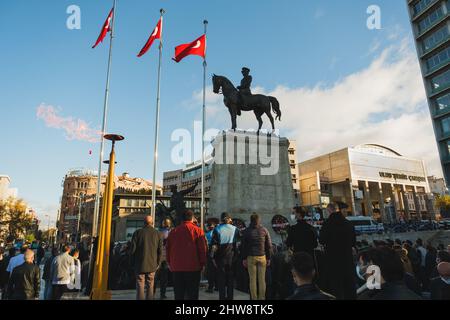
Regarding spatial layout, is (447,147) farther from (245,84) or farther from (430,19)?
(245,84)

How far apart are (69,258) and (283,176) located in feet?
37.1

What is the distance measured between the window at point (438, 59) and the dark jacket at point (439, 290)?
165 ft

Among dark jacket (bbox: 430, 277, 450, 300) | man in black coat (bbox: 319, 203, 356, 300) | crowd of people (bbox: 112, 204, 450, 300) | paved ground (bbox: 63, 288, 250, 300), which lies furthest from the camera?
paved ground (bbox: 63, 288, 250, 300)

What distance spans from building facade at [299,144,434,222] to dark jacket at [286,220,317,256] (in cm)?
7162

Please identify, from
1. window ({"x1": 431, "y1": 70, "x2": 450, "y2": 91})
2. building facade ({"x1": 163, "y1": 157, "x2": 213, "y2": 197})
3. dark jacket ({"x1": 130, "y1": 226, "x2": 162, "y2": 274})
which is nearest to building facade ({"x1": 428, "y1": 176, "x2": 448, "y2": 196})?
window ({"x1": 431, "y1": 70, "x2": 450, "y2": 91})

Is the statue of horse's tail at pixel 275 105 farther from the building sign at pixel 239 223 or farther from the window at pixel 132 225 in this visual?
the window at pixel 132 225

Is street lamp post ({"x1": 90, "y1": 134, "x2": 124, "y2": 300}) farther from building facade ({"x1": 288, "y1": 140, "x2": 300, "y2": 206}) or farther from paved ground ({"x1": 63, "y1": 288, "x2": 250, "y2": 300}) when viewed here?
building facade ({"x1": 288, "y1": 140, "x2": 300, "y2": 206})

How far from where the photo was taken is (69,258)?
7.13 m

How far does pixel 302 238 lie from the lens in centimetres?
604

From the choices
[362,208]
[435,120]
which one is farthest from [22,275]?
[362,208]

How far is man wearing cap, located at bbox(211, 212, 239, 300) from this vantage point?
20.5 feet

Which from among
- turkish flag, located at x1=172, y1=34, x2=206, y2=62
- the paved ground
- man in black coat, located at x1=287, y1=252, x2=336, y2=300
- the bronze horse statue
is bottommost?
the paved ground

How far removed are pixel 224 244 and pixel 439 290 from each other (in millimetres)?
3804
